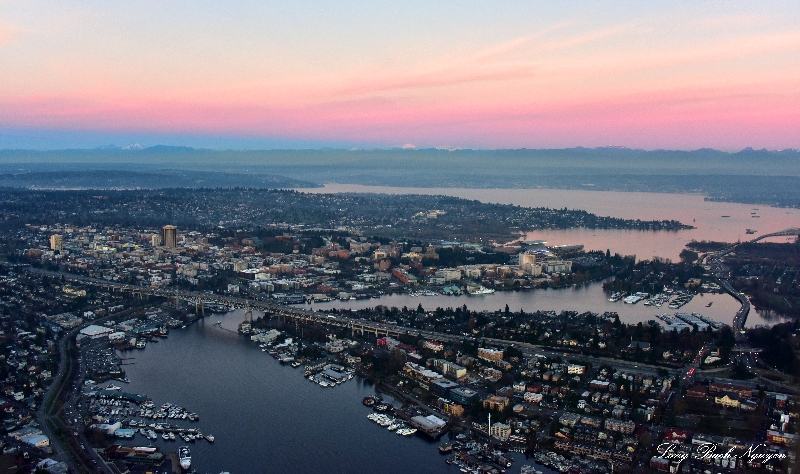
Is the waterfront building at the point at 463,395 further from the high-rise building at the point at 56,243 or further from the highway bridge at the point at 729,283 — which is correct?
the high-rise building at the point at 56,243

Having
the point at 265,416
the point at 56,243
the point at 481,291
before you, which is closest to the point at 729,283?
the point at 481,291

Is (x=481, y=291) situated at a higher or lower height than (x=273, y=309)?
lower

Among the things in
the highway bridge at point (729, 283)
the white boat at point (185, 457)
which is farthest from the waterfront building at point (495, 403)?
the highway bridge at point (729, 283)

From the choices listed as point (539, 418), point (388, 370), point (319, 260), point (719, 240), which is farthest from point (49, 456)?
point (719, 240)

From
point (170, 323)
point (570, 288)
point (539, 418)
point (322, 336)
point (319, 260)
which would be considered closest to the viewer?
point (539, 418)

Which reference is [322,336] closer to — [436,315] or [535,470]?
[436,315]

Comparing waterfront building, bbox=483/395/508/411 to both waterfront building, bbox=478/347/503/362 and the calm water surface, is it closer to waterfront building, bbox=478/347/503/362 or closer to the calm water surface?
the calm water surface

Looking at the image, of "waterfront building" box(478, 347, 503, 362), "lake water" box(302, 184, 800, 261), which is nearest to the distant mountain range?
"lake water" box(302, 184, 800, 261)

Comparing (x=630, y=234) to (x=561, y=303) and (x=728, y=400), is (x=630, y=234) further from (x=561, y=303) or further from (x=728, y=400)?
(x=728, y=400)
